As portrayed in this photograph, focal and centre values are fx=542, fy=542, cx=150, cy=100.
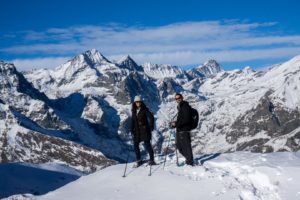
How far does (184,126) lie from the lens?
98.4 feet

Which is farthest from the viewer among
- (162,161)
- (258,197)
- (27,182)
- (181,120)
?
(27,182)

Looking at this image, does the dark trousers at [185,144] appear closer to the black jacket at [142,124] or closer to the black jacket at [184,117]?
the black jacket at [184,117]

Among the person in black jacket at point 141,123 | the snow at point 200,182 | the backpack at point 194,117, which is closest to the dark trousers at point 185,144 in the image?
the backpack at point 194,117

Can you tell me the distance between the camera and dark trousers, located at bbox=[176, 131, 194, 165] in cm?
2984

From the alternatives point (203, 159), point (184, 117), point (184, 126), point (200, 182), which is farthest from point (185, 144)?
point (200, 182)

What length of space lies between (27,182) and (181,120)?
108725 millimetres

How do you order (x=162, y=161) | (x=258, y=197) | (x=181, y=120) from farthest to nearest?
(x=162, y=161) → (x=181, y=120) → (x=258, y=197)

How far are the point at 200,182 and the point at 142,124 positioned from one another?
5055 mm

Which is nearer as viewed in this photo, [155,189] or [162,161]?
[155,189]

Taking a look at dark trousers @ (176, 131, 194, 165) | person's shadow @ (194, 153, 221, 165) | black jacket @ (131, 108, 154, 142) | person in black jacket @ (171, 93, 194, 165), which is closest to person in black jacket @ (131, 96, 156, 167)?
black jacket @ (131, 108, 154, 142)

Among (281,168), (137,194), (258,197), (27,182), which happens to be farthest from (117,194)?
(27,182)

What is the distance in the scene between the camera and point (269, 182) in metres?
26.5

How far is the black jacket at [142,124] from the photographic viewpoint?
29.8 metres

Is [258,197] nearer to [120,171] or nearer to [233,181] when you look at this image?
[233,181]
